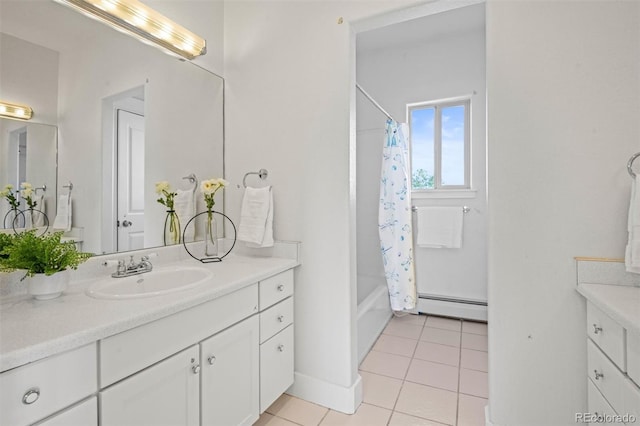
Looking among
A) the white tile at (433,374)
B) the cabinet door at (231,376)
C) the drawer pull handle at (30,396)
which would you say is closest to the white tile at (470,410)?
the white tile at (433,374)

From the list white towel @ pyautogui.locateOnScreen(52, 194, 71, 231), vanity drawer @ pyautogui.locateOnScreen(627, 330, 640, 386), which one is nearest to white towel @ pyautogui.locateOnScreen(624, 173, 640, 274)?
vanity drawer @ pyautogui.locateOnScreen(627, 330, 640, 386)

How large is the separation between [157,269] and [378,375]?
1.53 metres

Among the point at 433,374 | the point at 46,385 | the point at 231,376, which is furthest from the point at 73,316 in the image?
the point at 433,374

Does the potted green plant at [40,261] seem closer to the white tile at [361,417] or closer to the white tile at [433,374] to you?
the white tile at [361,417]

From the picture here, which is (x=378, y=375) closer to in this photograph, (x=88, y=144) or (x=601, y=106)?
(x=601, y=106)

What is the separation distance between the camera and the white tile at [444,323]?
2745mm

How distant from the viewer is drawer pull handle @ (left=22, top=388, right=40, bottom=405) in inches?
27.8

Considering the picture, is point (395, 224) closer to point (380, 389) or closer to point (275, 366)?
point (380, 389)

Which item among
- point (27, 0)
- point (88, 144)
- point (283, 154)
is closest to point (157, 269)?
point (88, 144)

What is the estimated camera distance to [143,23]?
1.47 m

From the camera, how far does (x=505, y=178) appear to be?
1366 mm

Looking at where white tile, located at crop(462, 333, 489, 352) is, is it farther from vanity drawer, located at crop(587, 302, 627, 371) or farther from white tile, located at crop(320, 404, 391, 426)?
vanity drawer, located at crop(587, 302, 627, 371)

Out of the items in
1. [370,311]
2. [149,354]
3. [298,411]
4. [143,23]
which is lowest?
[298,411]

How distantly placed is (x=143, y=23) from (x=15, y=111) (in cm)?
69
